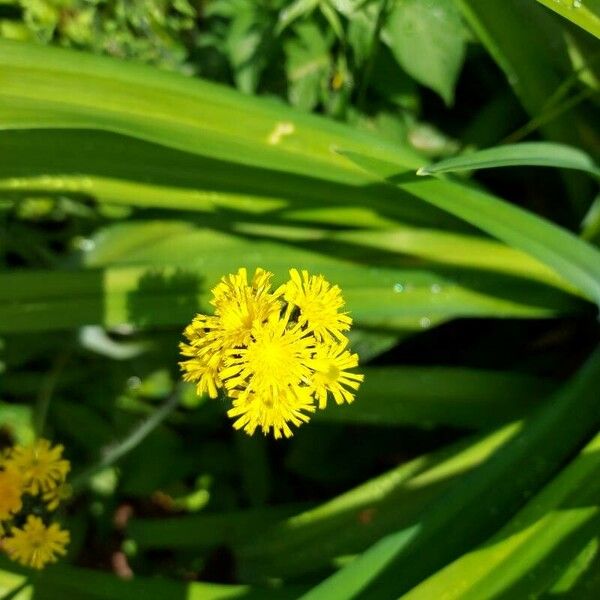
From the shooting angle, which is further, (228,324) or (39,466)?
(39,466)

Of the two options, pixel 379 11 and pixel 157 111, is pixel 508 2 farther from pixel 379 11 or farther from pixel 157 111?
pixel 157 111

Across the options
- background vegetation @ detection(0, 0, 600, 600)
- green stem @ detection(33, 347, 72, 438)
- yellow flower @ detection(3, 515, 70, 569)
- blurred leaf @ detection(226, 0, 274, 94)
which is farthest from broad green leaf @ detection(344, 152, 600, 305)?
green stem @ detection(33, 347, 72, 438)

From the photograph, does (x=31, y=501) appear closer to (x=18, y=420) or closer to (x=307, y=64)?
(x=18, y=420)

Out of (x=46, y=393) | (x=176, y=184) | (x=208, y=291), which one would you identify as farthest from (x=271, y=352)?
(x=46, y=393)

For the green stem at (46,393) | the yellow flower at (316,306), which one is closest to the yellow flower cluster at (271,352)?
the yellow flower at (316,306)

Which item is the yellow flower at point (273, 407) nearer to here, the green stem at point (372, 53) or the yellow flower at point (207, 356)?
the yellow flower at point (207, 356)

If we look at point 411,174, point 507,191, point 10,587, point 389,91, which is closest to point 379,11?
point 389,91

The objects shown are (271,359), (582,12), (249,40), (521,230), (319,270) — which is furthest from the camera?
(249,40)
